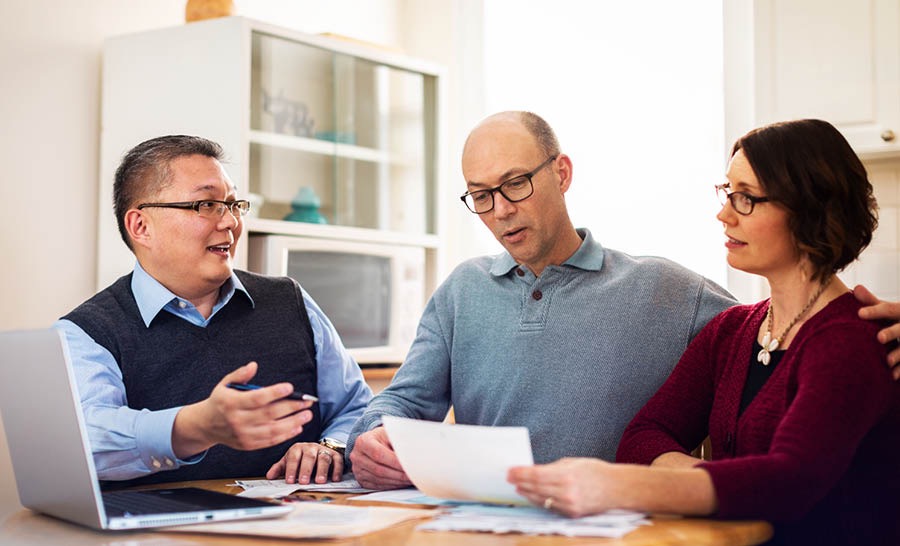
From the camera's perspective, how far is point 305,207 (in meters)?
3.42

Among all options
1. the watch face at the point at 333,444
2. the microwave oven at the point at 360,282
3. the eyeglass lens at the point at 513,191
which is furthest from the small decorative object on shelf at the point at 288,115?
the watch face at the point at 333,444

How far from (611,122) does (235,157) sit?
144cm

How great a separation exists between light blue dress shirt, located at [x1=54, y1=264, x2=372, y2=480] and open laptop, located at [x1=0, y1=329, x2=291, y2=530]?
133 millimetres

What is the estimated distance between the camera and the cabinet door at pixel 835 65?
266 centimetres

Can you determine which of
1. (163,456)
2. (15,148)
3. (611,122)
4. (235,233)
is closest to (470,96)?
(611,122)

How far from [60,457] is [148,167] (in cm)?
Result: 85

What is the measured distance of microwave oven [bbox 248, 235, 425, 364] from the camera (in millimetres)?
3252

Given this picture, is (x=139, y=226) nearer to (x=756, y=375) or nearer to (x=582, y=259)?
(x=582, y=259)

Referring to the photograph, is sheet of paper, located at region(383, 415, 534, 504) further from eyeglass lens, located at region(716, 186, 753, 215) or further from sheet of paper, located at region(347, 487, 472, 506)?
eyeglass lens, located at region(716, 186, 753, 215)

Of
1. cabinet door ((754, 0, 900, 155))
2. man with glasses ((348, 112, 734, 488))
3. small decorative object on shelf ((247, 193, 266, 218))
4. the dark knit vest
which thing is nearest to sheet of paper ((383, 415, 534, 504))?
man with glasses ((348, 112, 734, 488))

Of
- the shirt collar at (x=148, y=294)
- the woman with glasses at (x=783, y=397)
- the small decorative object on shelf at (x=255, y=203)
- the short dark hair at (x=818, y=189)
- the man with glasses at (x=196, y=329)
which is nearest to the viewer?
the woman with glasses at (x=783, y=397)

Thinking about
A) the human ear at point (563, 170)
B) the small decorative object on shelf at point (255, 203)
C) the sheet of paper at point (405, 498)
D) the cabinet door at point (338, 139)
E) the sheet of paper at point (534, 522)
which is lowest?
the sheet of paper at point (405, 498)

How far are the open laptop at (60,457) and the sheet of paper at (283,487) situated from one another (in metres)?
0.13

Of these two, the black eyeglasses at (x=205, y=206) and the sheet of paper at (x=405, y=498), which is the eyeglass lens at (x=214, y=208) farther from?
the sheet of paper at (x=405, y=498)
